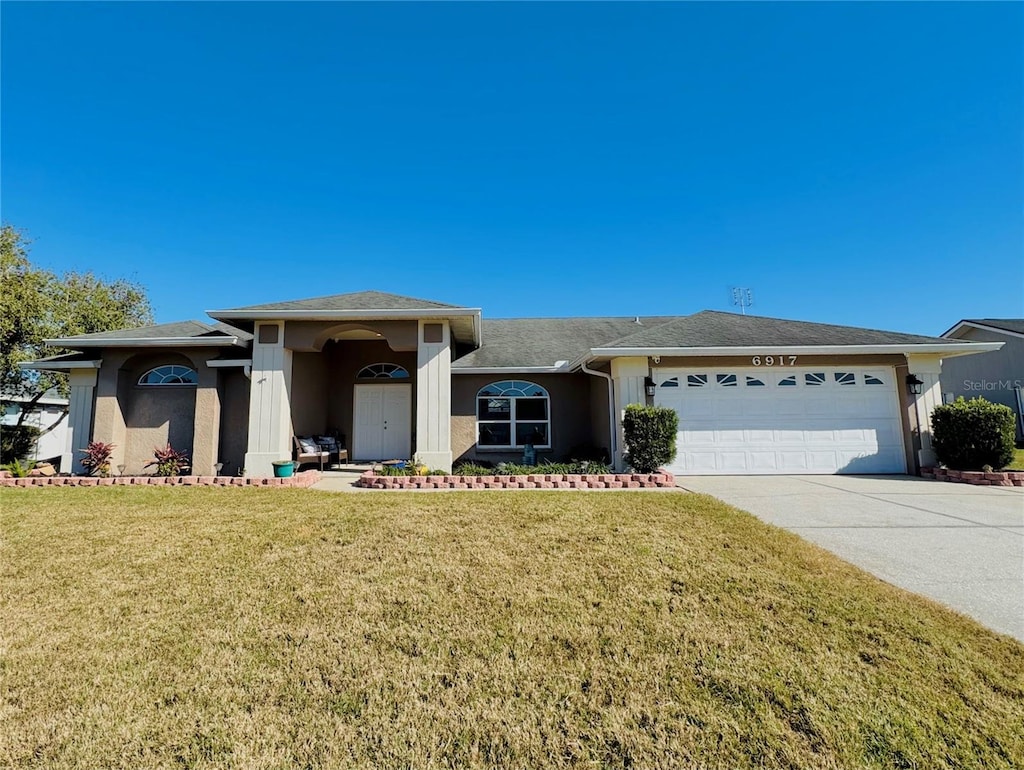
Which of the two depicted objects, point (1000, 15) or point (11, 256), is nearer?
point (1000, 15)

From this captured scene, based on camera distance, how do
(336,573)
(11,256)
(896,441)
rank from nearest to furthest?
(336,573) < (896,441) < (11,256)

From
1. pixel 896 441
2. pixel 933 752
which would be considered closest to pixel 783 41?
pixel 896 441

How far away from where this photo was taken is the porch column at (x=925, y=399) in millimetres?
10109

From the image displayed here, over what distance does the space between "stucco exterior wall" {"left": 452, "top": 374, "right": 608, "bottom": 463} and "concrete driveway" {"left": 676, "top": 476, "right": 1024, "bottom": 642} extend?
151 inches

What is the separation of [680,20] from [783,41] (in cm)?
235

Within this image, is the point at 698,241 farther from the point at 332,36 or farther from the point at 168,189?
the point at 168,189

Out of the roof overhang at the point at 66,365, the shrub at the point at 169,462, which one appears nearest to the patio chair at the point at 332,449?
the shrub at the point at 169,462

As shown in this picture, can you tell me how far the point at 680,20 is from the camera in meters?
9.56

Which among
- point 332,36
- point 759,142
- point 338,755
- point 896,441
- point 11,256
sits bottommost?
point 338,755

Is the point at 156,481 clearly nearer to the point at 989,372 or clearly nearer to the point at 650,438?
the point at 650,438

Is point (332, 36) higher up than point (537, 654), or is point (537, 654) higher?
point (332, 36)

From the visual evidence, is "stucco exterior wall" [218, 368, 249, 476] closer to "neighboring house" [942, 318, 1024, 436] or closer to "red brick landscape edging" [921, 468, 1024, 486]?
"red brick landscape edging" [921, 468, 1024, 486]

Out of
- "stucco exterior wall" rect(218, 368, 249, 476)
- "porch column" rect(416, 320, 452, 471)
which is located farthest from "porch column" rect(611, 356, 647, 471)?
"stucco exterior wall" rect(218, 368, 249, 476)

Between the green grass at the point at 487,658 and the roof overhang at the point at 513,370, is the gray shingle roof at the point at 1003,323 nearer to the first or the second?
the roof overhang at the point at 513,370
